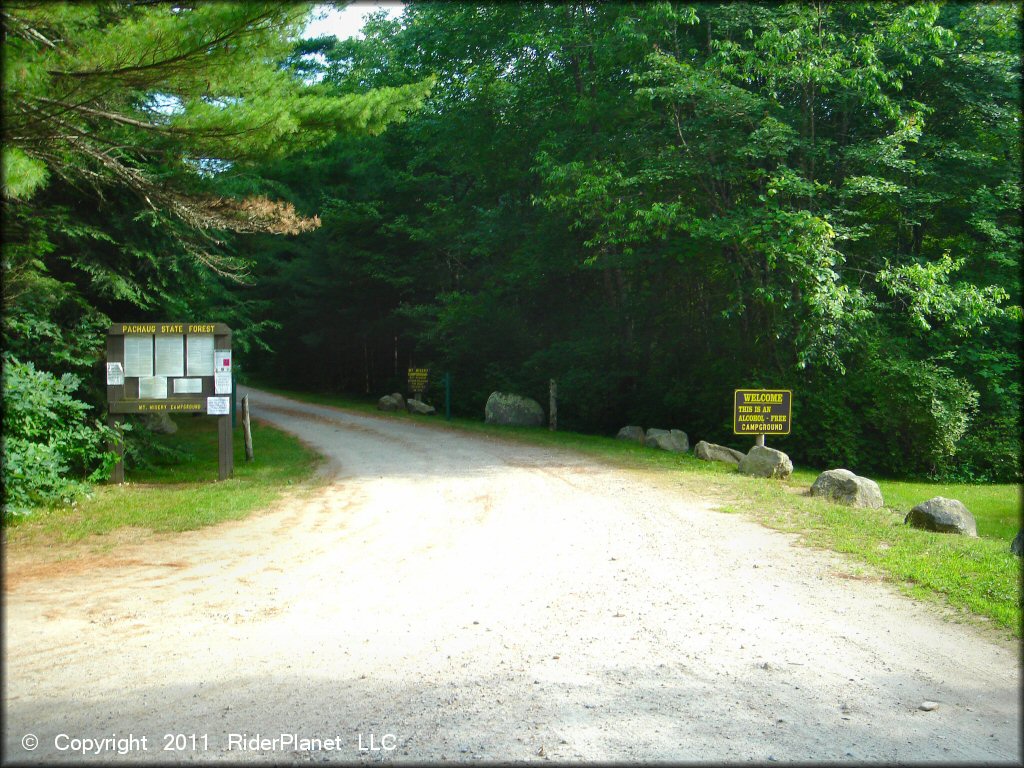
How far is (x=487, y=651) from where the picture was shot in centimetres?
554

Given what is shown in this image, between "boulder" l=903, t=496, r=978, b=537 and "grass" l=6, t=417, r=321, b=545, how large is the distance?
7996 millimetres

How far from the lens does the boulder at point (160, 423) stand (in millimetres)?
18409

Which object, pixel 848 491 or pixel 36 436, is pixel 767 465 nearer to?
pixel 848 491

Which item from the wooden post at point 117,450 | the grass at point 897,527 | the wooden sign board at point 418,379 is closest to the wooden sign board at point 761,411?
the grass at point 897,527

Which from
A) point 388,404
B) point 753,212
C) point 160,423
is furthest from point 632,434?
point 160,423

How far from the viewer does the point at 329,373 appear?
123 ft

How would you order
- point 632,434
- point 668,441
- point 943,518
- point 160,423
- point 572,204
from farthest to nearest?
point 632,434
point 160,423
point 668,441
point 572,204
point 943,518

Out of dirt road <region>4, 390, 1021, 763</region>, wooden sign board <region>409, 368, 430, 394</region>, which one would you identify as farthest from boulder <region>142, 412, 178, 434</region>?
dirt road <region>4, 390, 1021, 763</region>

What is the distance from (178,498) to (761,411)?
957 cm

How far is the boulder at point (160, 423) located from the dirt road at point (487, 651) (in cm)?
1025

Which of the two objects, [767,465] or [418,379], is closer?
[767,465]

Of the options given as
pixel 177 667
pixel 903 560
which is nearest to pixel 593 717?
pixel 177 667

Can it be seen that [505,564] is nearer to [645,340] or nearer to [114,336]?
[114,336]

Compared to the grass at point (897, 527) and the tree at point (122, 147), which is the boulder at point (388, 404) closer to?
the grass at point (897, 527)
